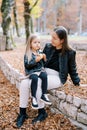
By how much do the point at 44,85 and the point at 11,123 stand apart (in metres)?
0.82

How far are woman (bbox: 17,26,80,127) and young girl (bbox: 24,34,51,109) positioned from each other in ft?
0.27

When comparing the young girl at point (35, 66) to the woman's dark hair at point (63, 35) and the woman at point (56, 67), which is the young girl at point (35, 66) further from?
the woman's dark hair at point (63, 35)

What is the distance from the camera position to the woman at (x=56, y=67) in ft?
16.8

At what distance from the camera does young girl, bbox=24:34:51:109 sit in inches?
198

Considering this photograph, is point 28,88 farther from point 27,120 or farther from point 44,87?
point 27,120

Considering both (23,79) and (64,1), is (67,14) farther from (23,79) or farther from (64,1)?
(23,79)

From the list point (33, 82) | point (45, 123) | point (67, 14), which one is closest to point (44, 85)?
point (33, 82)

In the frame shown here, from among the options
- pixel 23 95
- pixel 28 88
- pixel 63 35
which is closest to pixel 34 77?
pixel 28 88

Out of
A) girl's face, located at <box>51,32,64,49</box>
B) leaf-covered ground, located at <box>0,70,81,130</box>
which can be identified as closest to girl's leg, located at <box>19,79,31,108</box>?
leaf-covered ground, located at <box>0,70,81,130</box>

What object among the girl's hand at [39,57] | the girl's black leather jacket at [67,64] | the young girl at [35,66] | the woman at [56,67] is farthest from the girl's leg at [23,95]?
the girl's black leather jacket at [67,64]

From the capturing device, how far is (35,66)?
528cm

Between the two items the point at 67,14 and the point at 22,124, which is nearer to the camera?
the point at 22,124

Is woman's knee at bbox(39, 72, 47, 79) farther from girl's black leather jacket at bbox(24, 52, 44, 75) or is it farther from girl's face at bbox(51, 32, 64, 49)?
girl's face at bbox(51, 32, 64, 49)

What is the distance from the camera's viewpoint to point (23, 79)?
203 inches
